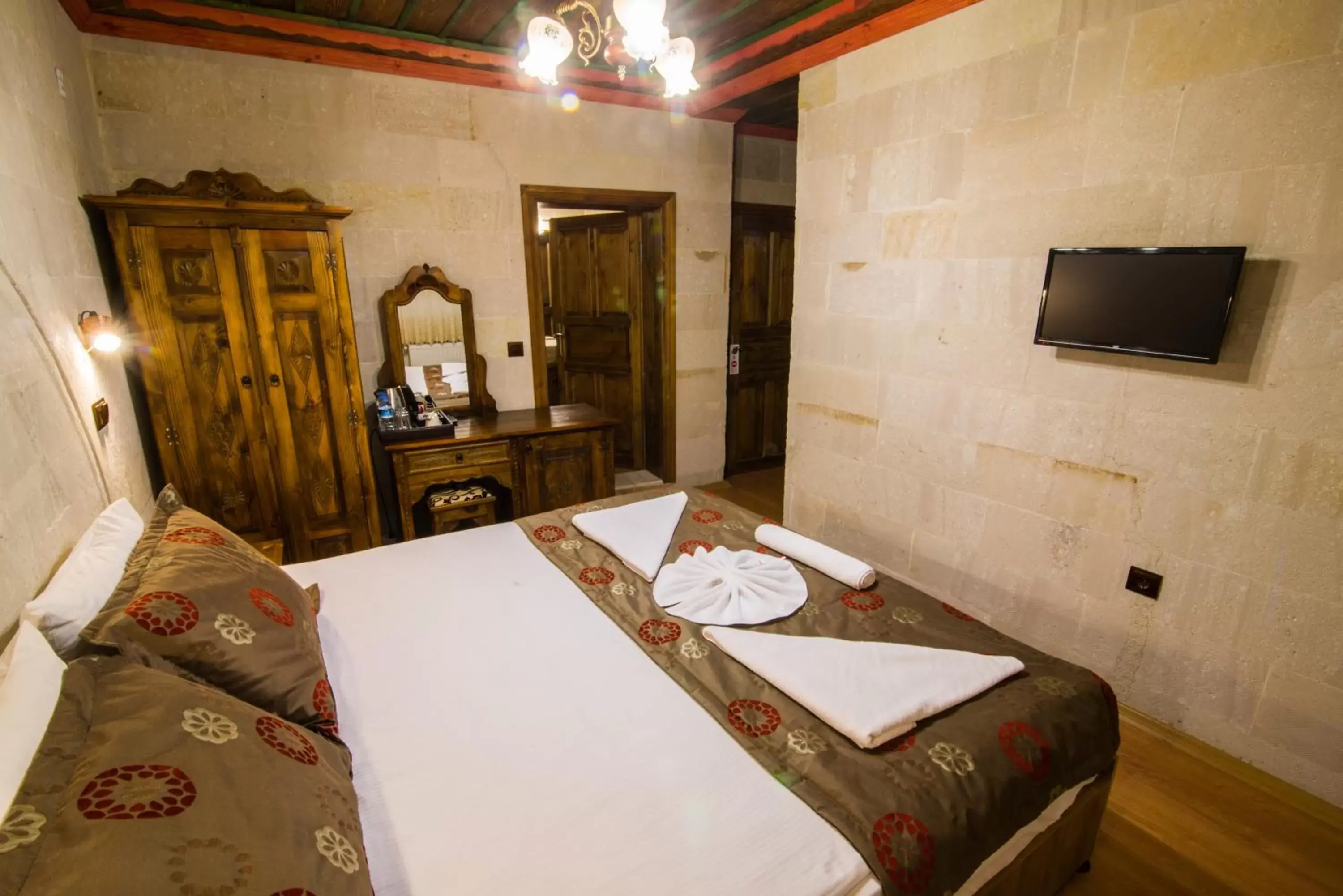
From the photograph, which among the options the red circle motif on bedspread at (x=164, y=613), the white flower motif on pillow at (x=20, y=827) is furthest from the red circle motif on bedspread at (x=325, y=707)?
the white flower motif on pillow at (x=20, y=827)

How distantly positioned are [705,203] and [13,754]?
12.9ft

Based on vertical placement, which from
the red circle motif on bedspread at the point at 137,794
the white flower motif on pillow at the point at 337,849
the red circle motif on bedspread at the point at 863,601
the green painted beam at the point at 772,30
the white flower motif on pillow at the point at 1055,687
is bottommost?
the white flower motif on pillow at the point at 1055,687

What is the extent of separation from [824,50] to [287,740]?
336 centimetres

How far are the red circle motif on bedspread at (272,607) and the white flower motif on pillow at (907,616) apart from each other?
1.54m

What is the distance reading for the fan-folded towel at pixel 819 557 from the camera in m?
1.86

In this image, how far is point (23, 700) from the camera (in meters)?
0.89

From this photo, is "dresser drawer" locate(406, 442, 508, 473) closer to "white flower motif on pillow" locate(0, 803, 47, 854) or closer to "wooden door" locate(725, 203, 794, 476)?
"wooden door" locate(725, 203, 794, 476)

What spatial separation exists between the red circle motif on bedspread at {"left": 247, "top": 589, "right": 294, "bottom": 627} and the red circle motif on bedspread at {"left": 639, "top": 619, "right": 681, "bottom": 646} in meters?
0.85

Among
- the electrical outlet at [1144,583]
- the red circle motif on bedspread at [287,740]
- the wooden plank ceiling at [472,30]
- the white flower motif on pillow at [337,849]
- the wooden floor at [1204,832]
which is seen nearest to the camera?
the white flower motif on pillow at [337,849]

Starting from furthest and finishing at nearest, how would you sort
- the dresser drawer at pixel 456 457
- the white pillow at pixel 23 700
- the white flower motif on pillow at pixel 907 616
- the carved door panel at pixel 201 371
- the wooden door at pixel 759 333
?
the wooden door at pixel 759 333
the dresser drawer at pixel 456 457
the carved door panel at pixel 201 371
the white flower motif on pillow at pixel 907 616
the white pillow at pixel 23 700

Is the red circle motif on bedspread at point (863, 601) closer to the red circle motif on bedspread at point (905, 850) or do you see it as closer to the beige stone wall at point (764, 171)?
→ the red circle motif on bedspread at point (905, 850)

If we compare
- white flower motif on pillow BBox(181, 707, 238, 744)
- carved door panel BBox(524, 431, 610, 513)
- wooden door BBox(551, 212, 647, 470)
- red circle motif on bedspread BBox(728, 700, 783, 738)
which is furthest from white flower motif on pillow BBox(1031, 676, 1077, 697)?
wooden door BBox(551, 212, 647, 470)

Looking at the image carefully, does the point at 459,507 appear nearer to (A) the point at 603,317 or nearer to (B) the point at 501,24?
(A) the point at 603,317

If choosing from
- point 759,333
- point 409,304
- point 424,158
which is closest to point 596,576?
point 409,304
